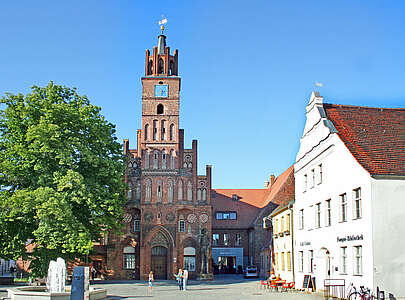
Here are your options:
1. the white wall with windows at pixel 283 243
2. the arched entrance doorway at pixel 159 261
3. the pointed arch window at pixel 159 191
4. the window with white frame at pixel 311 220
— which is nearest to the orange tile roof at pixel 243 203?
the arched entrance doorway at pixel 159 261

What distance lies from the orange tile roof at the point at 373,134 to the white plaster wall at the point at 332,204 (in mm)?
518

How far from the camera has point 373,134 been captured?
26.2m

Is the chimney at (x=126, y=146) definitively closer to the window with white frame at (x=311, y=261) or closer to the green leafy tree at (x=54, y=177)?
the green leafy tree at (x=54, y=177)

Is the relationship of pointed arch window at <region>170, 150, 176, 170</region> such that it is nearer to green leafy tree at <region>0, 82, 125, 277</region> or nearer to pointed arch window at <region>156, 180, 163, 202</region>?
pointed arch window at <region>156, 180, 163, 202</region>

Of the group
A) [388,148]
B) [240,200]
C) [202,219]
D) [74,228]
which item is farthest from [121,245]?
[388,148]

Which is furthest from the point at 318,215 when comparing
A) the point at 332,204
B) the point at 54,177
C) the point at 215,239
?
the point at 215,239

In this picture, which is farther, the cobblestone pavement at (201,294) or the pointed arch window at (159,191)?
the pointed arch window at (159,191)

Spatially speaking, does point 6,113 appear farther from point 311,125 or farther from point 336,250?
point 336,250

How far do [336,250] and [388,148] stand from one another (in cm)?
583

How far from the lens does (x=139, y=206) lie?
174 feet

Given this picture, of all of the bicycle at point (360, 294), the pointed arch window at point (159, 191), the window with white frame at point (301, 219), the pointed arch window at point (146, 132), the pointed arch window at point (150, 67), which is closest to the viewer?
the bicycle at point (360, 294)

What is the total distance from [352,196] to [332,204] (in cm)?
290

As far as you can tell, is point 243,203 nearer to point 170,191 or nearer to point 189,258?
point 189,258

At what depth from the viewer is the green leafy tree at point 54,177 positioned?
33.9 m
